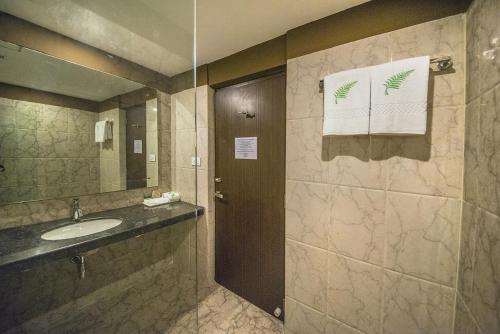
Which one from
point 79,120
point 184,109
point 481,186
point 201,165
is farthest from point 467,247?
point 79,120

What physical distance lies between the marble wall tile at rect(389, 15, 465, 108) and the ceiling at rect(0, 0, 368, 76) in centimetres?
34

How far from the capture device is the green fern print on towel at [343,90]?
95 centimetres

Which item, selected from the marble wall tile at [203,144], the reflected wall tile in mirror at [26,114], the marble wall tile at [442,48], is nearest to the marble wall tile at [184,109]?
the marble wall tile at [203,144]

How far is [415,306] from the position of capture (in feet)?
2.88

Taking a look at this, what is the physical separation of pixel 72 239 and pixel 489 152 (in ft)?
6.15

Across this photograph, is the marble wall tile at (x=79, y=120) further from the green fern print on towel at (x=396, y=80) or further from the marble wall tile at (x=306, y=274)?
the green fern print on towel at (x=396, y=80)

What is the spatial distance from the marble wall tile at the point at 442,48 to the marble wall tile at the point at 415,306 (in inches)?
33.2

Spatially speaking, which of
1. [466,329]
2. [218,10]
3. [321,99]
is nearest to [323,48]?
[321,99]

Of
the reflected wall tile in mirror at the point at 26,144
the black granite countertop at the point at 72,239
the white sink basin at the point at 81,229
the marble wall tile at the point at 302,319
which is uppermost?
the reflected wall tile in mirror at the point at 26,144

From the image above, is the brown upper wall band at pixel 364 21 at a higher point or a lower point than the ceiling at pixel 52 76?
higher

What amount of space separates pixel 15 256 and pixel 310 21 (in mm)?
1959

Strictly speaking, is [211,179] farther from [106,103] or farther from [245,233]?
[106,103]

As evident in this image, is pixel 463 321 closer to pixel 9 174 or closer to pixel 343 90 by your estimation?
pixel 343 90

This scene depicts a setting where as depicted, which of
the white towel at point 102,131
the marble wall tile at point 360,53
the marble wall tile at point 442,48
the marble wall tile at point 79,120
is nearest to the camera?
the marble wall tile at point 442,48
